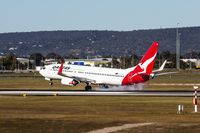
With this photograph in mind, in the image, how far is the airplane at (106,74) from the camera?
71688 millimetres

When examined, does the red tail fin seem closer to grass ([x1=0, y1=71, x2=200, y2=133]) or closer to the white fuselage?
the white fuselage

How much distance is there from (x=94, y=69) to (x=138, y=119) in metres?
44.4

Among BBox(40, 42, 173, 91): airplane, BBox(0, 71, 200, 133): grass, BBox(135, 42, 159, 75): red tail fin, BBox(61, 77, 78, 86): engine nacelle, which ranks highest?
BBox(135, 42, 159, 75): red tail fin

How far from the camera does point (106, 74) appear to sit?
78500 millimetres

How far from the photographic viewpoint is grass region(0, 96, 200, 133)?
3158 centimetres

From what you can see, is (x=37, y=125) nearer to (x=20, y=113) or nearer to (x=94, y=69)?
(x=20, y=113)

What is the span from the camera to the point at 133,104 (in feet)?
164

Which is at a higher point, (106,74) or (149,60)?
(149,60)

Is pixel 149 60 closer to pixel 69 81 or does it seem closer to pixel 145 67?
pixel 145 67

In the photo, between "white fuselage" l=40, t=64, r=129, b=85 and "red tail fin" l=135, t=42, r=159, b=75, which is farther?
"white fuselage" l=40, t=64, r=129, b=85

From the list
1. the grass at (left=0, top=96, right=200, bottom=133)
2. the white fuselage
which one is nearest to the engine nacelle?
the white fuselage

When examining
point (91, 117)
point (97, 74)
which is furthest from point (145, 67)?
point (91, 117)

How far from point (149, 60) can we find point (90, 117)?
1369 inches

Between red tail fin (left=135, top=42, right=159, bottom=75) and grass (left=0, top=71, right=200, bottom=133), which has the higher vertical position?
red tail fin (left=135, top=42, right=159, bottom=75)
